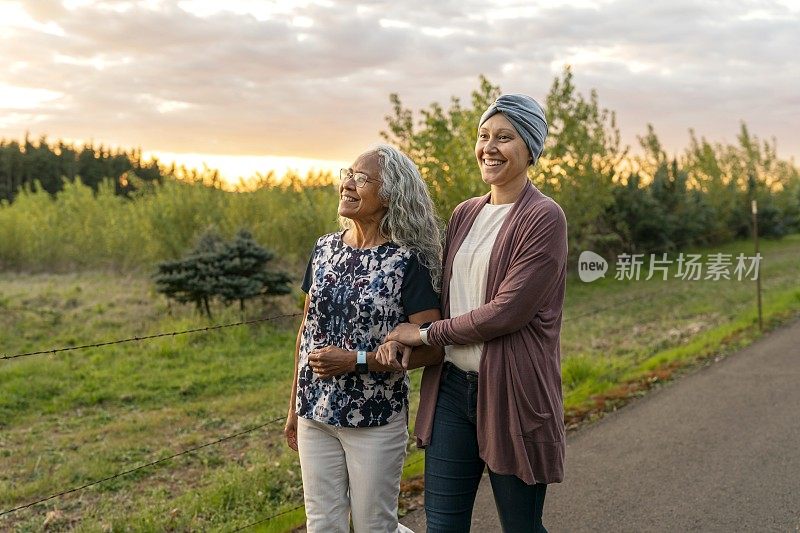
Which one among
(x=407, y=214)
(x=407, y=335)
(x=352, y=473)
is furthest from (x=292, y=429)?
(x=407, y=214)

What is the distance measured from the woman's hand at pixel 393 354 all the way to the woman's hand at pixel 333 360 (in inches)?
4.4

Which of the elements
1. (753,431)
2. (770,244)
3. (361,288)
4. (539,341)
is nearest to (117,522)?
(361,288)

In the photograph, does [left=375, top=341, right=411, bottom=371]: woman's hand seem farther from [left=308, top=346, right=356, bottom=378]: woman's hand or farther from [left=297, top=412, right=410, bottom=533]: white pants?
[left=297, top=412, right=410, bottom=533]: white pants

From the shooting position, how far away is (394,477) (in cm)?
267

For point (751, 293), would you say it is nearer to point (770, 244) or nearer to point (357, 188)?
point (357, 188)

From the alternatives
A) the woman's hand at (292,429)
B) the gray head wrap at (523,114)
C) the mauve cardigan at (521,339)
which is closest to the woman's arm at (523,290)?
the mauve cardigan at (521,339)

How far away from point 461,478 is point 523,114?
1173 millimetres

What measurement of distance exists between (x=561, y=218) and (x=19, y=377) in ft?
26.6

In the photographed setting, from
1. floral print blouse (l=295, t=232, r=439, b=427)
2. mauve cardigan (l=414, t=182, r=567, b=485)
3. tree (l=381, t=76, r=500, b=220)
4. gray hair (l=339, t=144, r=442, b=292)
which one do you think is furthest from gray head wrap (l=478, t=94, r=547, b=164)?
tree (l=381, t=76, r=500, b=220)

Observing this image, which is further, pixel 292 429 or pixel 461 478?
pixel 292 429

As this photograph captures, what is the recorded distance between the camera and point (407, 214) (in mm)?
2564

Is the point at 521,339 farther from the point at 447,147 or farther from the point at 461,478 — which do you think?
the point at 447,147

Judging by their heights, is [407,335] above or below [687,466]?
above

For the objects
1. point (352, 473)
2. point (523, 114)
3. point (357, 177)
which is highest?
point (523, 114)
